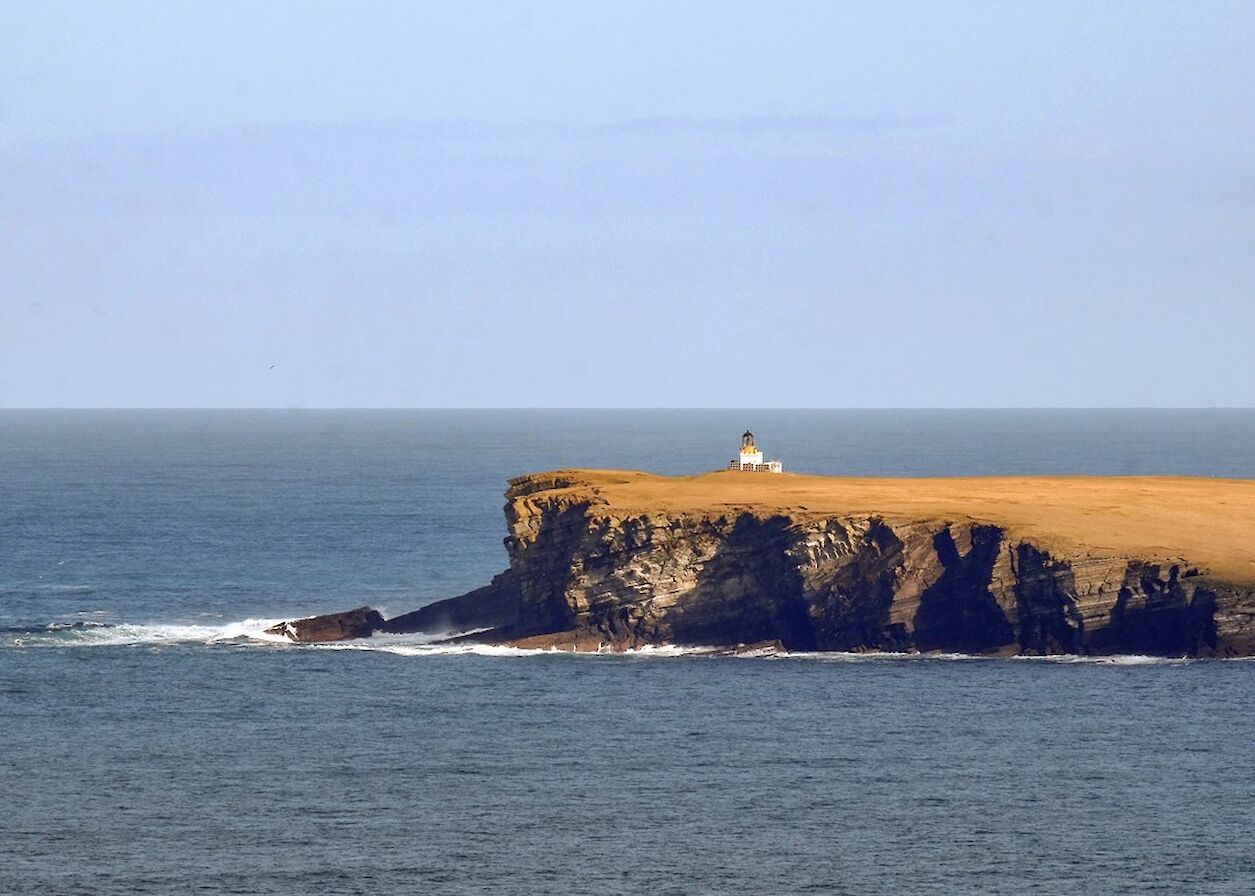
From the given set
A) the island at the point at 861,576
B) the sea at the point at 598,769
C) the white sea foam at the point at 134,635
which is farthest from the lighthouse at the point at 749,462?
the white sea foam at the point at 134,635

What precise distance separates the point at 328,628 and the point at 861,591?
26.4 m

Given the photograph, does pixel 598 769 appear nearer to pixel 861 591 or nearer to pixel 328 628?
pixel 861 591

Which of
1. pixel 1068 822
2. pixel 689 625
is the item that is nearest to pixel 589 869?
pixel 1068 822

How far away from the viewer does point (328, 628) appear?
333ft

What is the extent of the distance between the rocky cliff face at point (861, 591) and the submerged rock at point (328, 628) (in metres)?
8.23

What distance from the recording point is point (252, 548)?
143m

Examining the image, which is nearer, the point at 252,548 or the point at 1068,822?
the point at 1068,822

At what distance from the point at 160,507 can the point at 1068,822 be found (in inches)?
5072

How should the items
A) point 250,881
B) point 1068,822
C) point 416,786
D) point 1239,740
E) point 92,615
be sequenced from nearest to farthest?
point 250,881 < point 1068,822 < point 416,786 < point 1239,740 < point 92,615

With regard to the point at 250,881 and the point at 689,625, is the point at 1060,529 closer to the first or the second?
the point at 689,625

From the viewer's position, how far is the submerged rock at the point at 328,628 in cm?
10075

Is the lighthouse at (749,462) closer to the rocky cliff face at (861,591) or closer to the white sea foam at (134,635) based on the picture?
the rocky cliff face at (861,591)

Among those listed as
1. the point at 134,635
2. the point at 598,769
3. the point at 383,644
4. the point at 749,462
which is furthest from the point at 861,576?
the point at 134,635

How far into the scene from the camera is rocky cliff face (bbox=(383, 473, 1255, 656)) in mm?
90812
